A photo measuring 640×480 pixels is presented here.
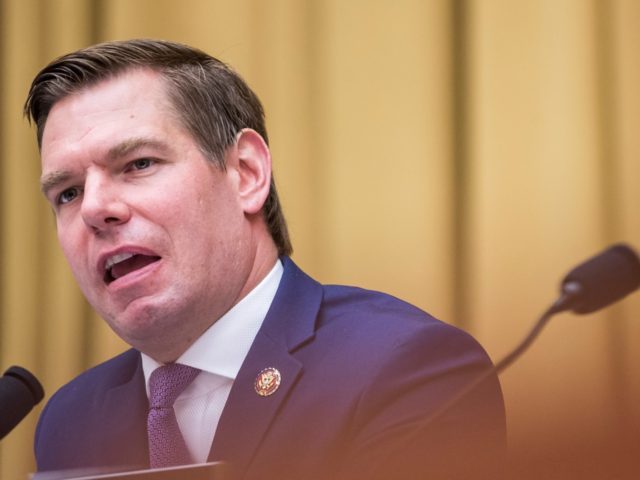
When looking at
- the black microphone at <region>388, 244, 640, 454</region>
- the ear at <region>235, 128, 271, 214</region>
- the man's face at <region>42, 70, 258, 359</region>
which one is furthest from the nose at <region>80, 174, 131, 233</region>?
the black microphone at <region>388, 244, 640, 454</region>

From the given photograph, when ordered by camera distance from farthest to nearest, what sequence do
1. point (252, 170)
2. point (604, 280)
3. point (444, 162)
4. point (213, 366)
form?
point (444, 162) < point (252, 170) < point (213, 366) < point (604, 280)

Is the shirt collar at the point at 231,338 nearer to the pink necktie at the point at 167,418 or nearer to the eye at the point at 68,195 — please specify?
the pink necktie at the point at 167,418

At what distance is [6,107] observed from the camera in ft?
7.44

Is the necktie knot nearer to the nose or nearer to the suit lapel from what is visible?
the suit lapel

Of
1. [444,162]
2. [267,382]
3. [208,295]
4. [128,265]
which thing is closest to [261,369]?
[267,382]

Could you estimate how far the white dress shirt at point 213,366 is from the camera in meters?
1.32

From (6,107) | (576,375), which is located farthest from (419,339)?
(6,107)

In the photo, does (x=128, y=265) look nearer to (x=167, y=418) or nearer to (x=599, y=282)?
(x=167, y=418)

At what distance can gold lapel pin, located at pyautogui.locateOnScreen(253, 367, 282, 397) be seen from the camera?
1.24 metres

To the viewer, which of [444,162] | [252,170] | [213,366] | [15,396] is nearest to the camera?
[15,396]

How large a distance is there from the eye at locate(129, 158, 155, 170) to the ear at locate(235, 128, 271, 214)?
15 centimetres

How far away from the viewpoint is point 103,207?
1.27m

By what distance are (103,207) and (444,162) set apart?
2.90 feet

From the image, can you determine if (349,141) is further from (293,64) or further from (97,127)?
(97,127)
